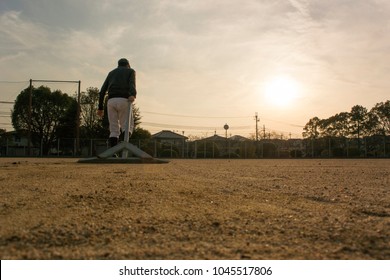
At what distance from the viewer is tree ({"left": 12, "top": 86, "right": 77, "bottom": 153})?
43.9m

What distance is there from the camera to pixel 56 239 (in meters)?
1.04

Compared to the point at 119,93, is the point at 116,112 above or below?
below

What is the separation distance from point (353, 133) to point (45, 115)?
176 ft

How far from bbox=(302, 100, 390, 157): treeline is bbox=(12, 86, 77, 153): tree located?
2729 cm

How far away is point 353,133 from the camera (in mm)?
70562

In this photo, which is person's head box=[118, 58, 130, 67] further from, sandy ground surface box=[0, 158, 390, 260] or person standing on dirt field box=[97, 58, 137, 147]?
sandy ground surface box=[0, 158, 390, 260]

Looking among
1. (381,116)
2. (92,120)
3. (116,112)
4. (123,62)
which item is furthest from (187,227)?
(381,116)

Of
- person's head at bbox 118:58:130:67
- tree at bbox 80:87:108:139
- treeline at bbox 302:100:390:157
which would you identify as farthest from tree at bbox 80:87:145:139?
person's head at bbox 118:58:130:67

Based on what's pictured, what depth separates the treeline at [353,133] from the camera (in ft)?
124

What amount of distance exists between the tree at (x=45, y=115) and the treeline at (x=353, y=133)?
2729cm

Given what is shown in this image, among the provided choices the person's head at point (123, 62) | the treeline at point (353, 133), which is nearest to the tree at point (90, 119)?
the treeline at point (353, 133)

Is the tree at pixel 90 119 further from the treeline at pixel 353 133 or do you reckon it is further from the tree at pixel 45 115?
the treeline at pixel 353 133

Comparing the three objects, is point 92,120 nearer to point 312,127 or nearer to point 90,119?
point 90,119

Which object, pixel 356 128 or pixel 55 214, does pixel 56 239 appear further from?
pixel 356 128
